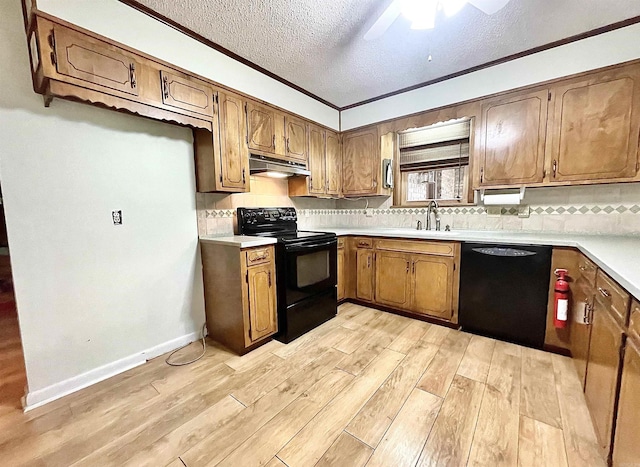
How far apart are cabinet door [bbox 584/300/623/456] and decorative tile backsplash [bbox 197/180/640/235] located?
1.38 meters

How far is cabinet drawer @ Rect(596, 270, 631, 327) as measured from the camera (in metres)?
1.03

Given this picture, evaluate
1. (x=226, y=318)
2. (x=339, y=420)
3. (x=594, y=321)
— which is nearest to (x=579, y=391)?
(x=594, y=321)

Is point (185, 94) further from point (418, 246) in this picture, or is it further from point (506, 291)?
point (506, 291)

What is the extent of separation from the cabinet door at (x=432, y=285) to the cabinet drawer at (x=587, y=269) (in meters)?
0.89

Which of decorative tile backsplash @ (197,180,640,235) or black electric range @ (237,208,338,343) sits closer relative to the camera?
decorative tile backsplash @ (197,180,640,235)

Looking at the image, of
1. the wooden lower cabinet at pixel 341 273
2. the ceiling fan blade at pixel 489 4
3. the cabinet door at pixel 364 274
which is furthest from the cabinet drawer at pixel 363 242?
the ceiling fan blade at pixel 489 4

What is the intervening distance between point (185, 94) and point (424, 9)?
5.71 feet

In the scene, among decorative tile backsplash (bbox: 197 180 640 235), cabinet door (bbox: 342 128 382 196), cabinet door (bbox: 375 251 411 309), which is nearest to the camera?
decorative tile backsplash (bbox: 197 180 640 235)

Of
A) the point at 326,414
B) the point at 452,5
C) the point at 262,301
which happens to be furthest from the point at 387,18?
the point at 326,414

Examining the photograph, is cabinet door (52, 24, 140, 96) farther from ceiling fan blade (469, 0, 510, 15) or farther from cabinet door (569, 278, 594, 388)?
cabinet door (569, 278, 594, 388)

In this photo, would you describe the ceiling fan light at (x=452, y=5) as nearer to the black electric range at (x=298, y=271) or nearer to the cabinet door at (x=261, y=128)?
the cabinet door at (x=261, y=128)

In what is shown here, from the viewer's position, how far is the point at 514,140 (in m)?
2.45

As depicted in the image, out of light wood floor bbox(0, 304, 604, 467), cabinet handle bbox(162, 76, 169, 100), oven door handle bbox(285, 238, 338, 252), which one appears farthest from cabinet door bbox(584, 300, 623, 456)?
cabinet handle bbox(162, 76, 169, 100)

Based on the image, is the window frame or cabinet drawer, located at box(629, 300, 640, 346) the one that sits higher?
the window frame
